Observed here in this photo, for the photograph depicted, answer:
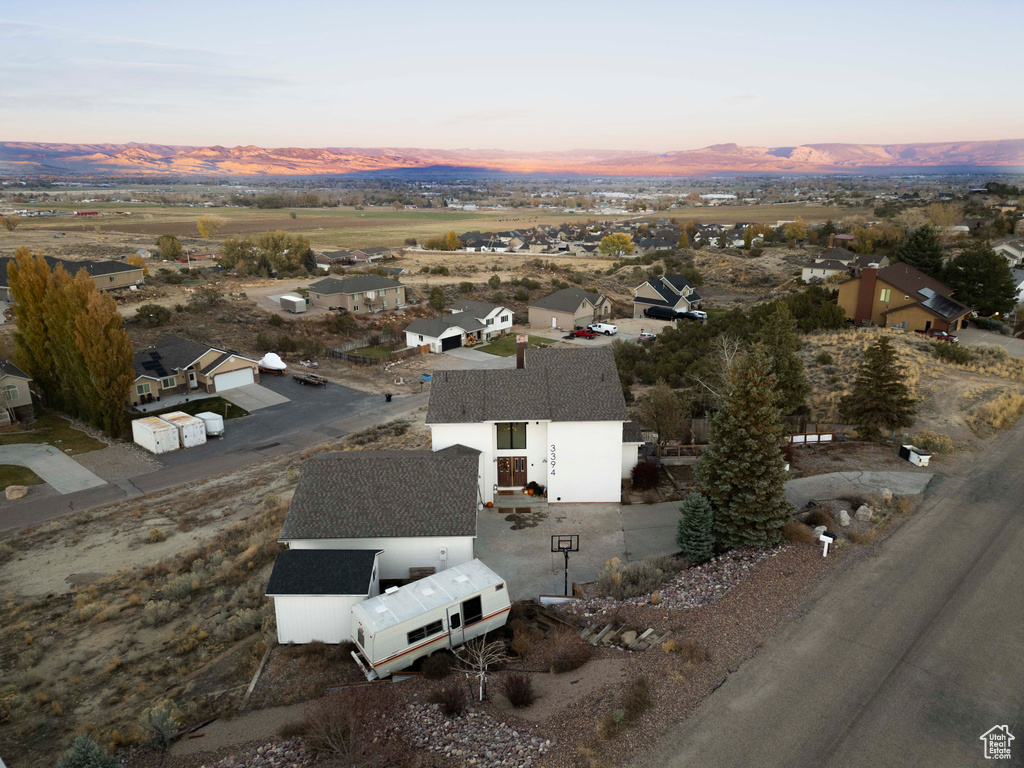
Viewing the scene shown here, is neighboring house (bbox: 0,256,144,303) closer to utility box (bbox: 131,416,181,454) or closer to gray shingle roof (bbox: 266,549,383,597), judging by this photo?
utility box (bbox: 131,416,181,454)

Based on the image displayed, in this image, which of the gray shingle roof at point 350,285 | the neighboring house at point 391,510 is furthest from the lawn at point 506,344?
the neighboring house at point 391,510

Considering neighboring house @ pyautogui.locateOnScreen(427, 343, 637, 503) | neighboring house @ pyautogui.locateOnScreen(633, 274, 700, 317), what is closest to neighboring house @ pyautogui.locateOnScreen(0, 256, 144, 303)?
neighboring house @ pyautogui.locateOnScreen(633, 274, 700, 317)

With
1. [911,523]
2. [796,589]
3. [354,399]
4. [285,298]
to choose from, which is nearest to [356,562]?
[796,589]

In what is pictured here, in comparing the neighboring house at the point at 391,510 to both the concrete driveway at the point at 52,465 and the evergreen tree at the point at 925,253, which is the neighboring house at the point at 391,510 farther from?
the evergreen tree at the point at 925,253

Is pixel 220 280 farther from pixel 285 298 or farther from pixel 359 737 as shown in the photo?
pixel 359 737

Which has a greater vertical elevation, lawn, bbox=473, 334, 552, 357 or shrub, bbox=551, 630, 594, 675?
shrub, bbox=551, 630, 594, 675

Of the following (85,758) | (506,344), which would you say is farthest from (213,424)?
(506,344)
